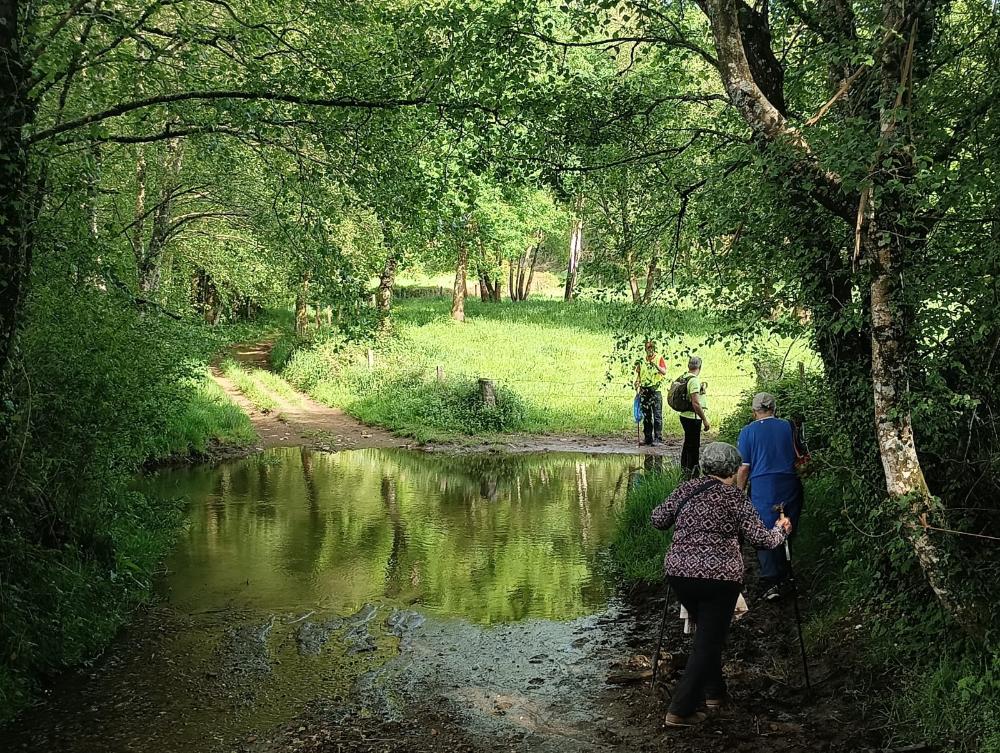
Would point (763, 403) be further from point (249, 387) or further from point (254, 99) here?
point (249, 387)

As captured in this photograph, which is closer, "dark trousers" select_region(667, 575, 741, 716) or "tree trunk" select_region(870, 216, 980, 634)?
"tree trunk" select_region(870, 216, 980, 634)

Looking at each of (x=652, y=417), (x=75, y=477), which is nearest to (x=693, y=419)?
(x=652, y=417)

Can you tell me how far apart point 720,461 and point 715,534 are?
50 cm

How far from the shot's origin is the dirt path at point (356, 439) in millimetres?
19859

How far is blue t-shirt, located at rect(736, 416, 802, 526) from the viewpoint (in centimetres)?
768

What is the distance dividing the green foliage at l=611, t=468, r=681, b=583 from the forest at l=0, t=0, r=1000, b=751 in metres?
0.06

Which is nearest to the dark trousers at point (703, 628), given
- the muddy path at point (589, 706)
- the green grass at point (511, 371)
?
the muddy path at point (589, 706)

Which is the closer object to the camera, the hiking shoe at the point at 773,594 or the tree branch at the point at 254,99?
the tree branch at the point at 254,99

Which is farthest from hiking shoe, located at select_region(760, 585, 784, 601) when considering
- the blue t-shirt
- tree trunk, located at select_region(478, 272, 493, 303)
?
tree trunk, located at select_region(478, 272, 493, 303)

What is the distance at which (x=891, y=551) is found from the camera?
216 inches

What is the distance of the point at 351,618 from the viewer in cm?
873

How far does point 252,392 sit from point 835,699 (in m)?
23.6

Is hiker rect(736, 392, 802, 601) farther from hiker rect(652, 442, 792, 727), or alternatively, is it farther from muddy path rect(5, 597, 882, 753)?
hiker rect(652, 442, 792, 727)

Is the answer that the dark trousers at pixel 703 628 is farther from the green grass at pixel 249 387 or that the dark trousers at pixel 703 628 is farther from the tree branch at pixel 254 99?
the green grass at pixel 249 387
